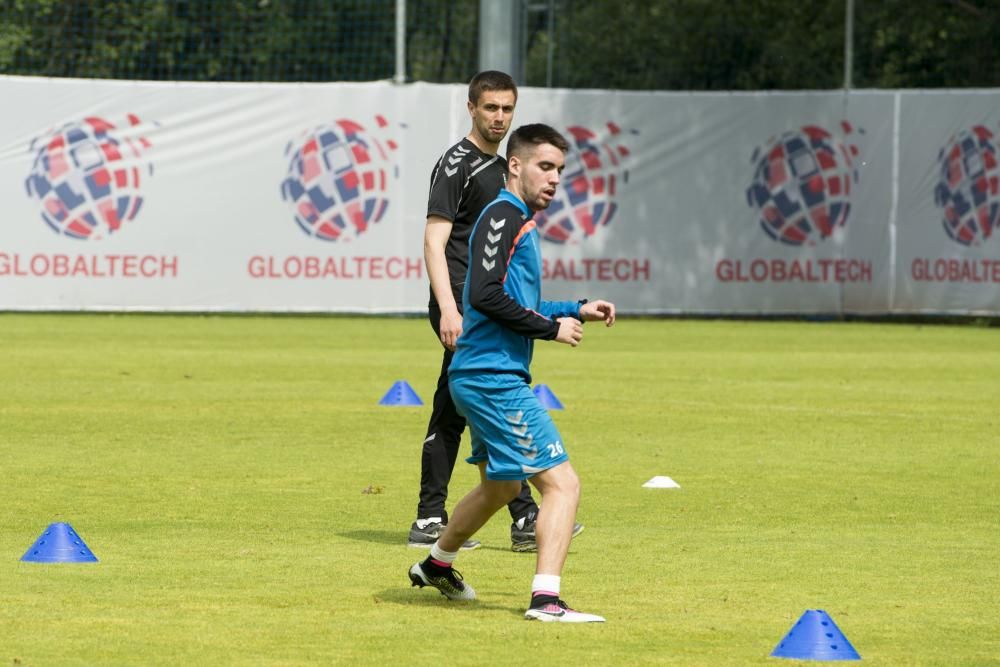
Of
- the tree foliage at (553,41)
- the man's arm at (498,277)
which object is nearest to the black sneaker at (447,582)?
the man's arm at (498,277)

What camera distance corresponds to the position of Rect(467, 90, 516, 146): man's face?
8.55 m

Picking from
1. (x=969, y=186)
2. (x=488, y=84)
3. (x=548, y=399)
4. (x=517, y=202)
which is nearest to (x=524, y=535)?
(x=488, y=84)

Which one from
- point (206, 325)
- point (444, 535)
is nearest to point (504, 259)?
point (444, 535)

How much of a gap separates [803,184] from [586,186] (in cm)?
292

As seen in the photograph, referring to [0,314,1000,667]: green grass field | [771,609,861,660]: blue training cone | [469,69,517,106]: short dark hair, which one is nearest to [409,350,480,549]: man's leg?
[0,314,1000,667]: green grass field

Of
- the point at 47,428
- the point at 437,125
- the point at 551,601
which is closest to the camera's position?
the point at 551,601

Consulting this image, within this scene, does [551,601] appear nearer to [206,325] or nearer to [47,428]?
[47,428]

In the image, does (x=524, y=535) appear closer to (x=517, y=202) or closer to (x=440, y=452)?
(x=440, y=452)

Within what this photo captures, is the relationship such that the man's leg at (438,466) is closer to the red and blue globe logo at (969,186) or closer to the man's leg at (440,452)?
the man's leg at (440,452)

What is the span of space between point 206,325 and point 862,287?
28.9ft

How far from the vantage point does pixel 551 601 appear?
22.1ft

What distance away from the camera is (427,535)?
8.64 metres

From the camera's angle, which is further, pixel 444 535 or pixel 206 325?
pixel 206 325

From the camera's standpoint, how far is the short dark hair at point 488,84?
8516mm
